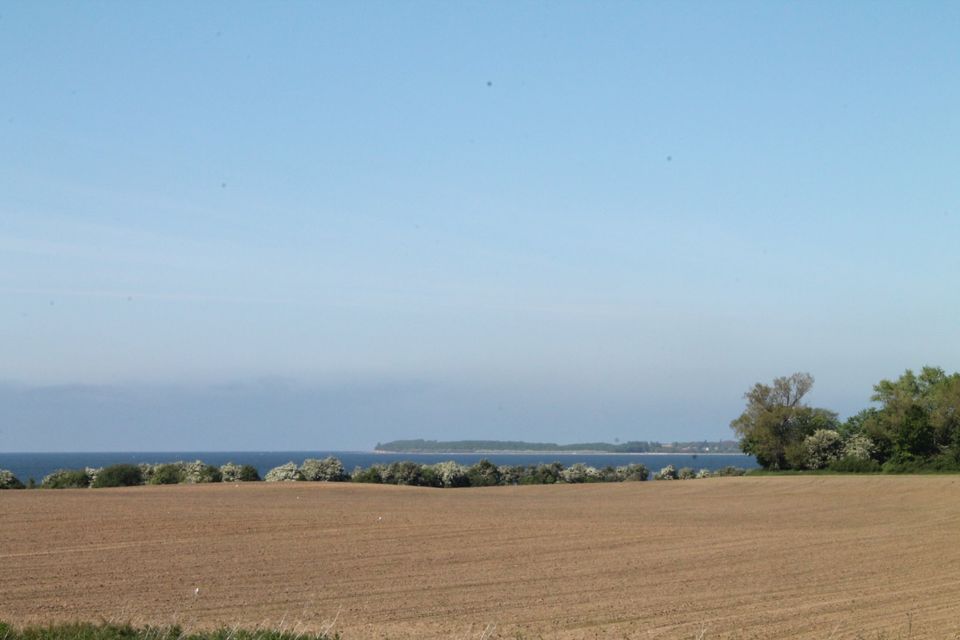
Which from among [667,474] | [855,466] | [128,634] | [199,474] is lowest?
[128,634]

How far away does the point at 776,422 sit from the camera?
76625mm

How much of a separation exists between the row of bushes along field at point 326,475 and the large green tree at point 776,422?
6.67 meters

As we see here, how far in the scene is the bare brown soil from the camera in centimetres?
1728

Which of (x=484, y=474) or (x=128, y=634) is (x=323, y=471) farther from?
(x=128, y=634)

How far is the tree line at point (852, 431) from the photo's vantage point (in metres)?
74.2

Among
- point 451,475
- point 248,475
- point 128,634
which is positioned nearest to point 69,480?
point 248,475

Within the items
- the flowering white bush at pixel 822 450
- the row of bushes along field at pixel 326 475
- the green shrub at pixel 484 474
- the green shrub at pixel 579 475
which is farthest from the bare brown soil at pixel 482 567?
the green shrub at pixel 579 475

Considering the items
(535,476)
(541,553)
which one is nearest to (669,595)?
(541,553)

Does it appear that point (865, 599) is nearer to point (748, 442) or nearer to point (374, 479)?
point (374, 479)

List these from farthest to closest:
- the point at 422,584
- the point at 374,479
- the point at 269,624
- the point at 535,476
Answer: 1. the point at 535,476
2. the point at 374,479
3. the point at 422,584
4. the point at 269,624

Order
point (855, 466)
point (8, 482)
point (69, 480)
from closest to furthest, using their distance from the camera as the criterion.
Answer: point (8, 482) → point (69, 480) → point (855, 466)

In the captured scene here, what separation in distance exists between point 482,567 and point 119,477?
44.5 meters

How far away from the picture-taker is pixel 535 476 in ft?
249

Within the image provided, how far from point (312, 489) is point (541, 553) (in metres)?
30.9
